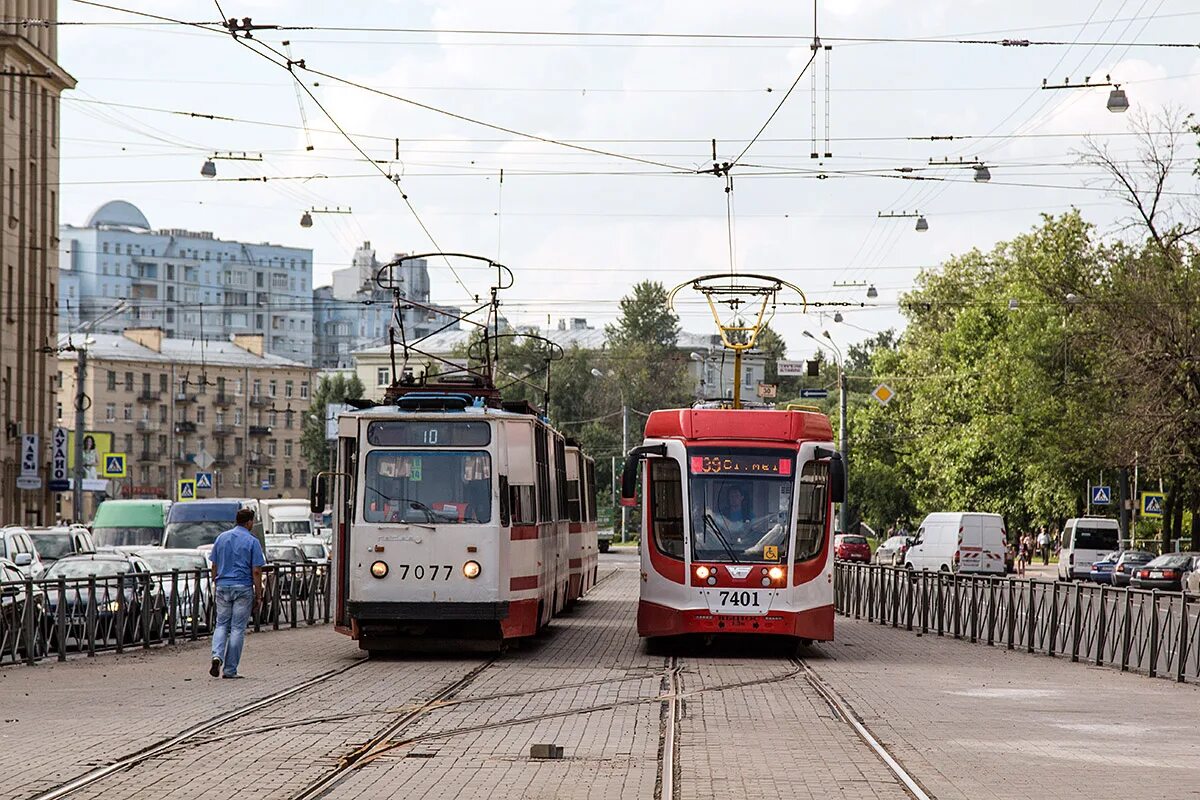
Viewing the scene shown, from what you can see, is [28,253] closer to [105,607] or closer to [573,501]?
[573,501]

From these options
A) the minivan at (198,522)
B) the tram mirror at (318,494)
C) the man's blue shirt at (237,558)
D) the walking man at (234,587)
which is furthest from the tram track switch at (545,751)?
the minivan at (198,522)

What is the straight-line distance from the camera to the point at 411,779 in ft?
36.3

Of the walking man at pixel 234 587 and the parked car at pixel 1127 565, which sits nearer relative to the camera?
the walking man at pixel 234 587

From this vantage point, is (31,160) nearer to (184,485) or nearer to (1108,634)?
(184,485)

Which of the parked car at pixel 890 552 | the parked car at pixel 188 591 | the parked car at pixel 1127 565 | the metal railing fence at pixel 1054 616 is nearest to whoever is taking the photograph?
the metal railing fence at pixel 1054 616

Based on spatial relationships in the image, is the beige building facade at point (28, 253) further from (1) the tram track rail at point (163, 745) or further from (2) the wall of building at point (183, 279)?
(2) the wall of building at point (183, 279)

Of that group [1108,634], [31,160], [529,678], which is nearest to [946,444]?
[31,160]

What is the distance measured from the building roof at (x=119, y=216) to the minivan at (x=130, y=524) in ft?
402

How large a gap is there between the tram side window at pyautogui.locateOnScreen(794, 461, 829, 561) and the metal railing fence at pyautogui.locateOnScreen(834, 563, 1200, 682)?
3.22 metres

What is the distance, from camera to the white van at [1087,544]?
58375 millimetres

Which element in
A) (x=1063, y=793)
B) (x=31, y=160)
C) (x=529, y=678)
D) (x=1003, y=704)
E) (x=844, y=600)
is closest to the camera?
(x=1063, y=793)

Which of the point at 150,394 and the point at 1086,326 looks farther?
the point at 150,394

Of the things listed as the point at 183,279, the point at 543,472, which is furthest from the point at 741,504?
the point at 183,279

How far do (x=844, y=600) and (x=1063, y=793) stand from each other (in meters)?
26.3
